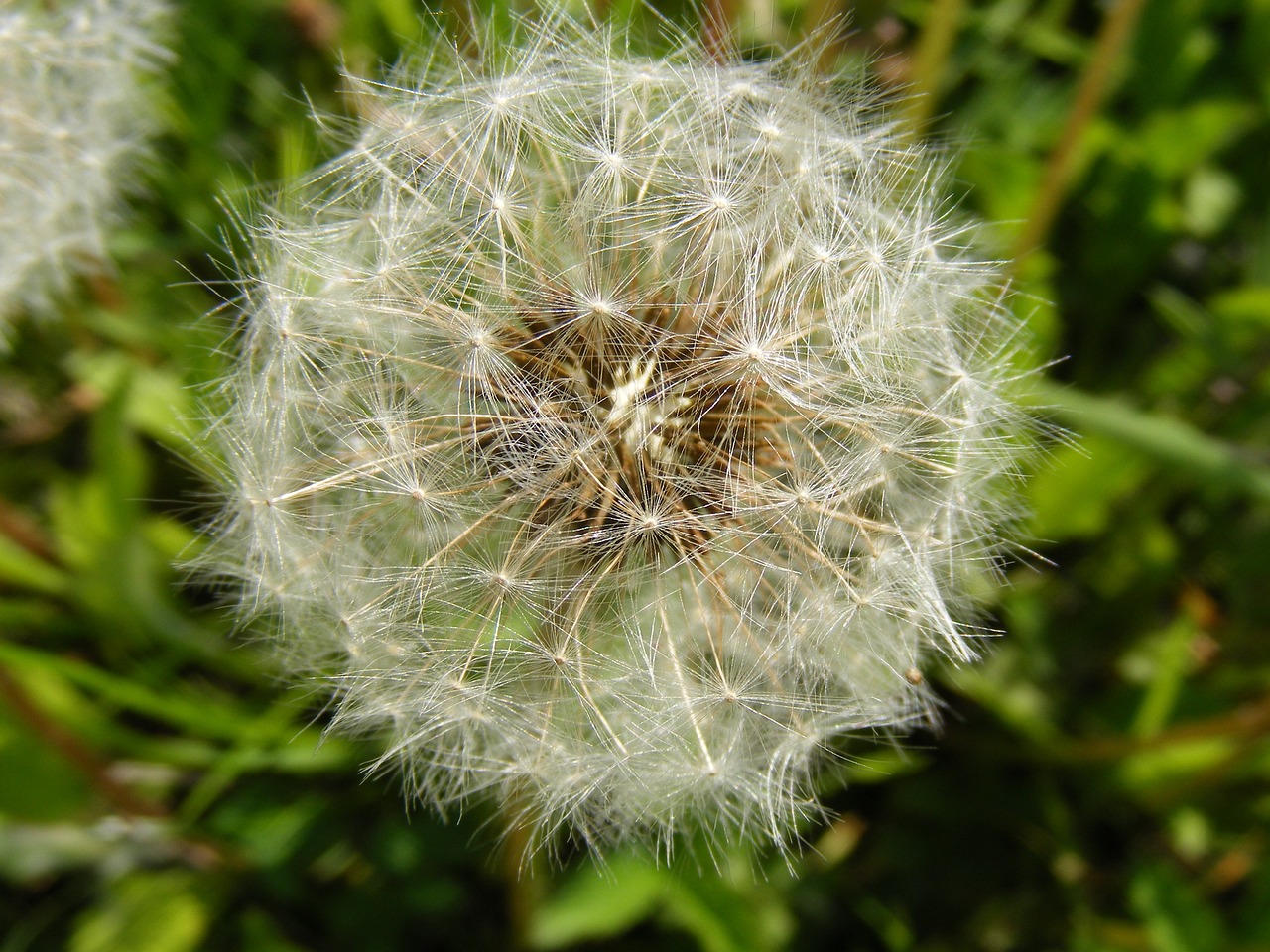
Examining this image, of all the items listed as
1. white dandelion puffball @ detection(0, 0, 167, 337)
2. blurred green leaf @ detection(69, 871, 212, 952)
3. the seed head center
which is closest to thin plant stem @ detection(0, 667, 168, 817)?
blurred green leaf @ detection(69, 871, 212, 952)

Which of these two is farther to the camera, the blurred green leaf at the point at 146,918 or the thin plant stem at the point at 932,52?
the blurred green leaf at the point at 146,918

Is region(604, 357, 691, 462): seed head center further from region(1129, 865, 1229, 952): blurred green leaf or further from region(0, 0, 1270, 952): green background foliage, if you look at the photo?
region(1129, 865, 1229, 952): blurred green leaf

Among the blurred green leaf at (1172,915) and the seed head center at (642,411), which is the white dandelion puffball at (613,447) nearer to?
the seed head center at (642,411)

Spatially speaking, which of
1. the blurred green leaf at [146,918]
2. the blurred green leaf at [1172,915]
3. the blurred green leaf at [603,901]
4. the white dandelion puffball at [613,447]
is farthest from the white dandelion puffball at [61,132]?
the blurred green leaf at [1172,915]

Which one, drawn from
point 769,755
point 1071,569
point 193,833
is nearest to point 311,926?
point 193,833

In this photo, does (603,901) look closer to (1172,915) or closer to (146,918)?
(146,918)

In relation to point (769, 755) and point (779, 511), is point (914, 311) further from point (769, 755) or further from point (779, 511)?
point (769, 755)
